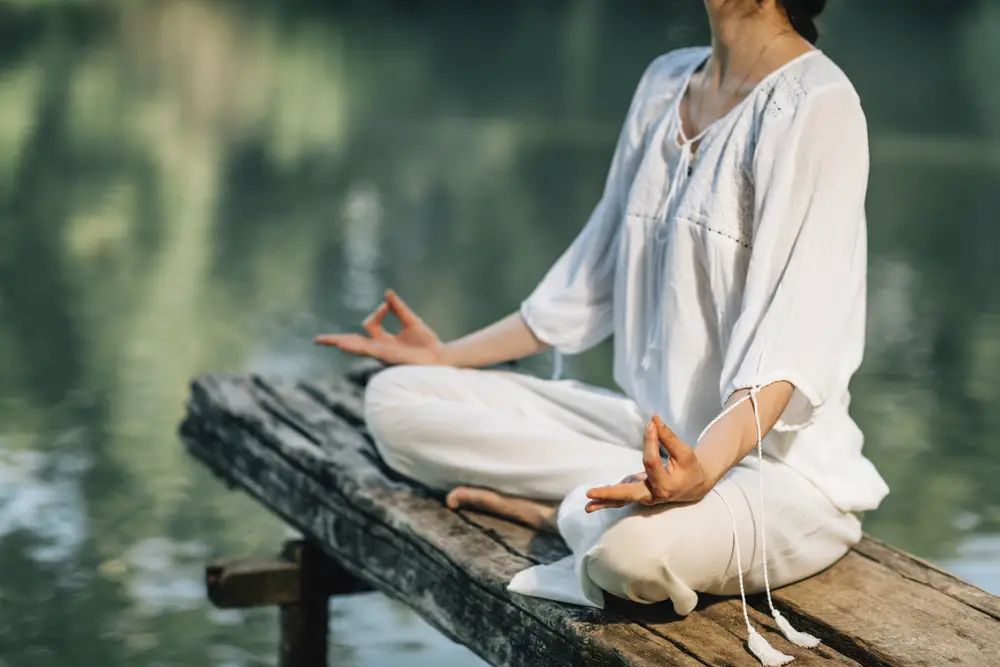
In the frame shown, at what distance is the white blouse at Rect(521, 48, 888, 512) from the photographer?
7.05ft

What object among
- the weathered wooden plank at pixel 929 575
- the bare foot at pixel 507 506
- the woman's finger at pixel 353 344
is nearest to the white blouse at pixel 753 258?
the weathered wooden plank at pixel 929 575

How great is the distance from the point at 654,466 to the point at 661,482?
38mm

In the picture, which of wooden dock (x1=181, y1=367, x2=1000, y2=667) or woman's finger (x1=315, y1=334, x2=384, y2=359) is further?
woman's finger (x1=315, y1=334, x2=384, y2=359)

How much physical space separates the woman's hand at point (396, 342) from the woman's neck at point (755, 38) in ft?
2.35

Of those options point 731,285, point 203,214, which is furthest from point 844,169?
point 203,214

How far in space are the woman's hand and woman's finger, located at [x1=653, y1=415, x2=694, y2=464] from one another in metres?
0.90

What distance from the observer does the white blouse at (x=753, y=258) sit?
7.05ft

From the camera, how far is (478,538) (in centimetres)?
245

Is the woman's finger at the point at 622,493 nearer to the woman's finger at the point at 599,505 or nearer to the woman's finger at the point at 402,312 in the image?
the woman's finger at the point at 599,505

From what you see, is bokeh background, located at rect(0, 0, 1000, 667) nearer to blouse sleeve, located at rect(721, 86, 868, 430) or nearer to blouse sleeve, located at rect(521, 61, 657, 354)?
blouse sleeve, located at rect(521, 61, 657, 354)

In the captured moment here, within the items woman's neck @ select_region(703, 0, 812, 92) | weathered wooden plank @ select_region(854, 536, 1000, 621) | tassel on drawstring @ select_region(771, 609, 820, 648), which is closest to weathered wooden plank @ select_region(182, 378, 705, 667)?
tassel on drawstring @ select_region(771, 609, 820, 648)

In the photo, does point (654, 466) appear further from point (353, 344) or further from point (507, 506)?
point (353, 344)

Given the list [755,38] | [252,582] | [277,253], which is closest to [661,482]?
[755,38]

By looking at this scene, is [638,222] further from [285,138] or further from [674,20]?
[674,20]
